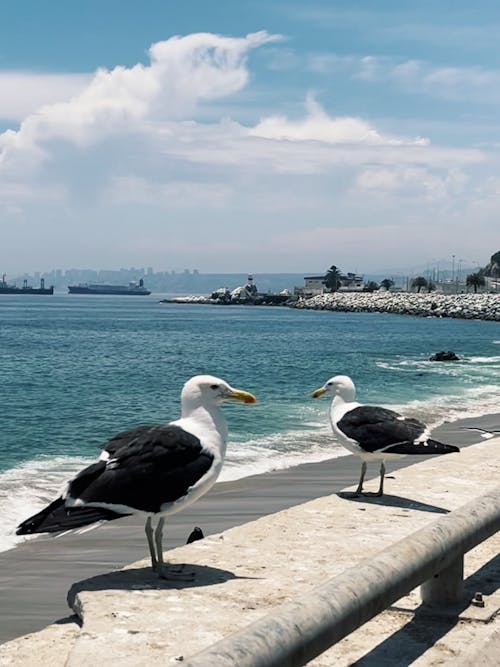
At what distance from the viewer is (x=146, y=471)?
543cm

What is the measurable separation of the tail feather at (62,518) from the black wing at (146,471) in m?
0.07

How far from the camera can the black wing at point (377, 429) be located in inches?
329

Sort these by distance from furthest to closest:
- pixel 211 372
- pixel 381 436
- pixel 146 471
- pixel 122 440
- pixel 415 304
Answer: pixel 415 304
pixel 211 372
pixel 381 436
pixel 122 440
pixel 146 471

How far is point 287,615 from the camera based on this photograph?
3.24 metres

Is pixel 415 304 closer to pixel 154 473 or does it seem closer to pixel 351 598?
pixel 154 473

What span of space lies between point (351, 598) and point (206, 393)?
95.6 inches

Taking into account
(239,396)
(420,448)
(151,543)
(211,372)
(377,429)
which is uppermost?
(239,396)

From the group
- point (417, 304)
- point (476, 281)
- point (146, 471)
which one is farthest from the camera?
point (476, 281)

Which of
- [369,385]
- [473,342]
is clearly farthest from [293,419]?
[473,342]

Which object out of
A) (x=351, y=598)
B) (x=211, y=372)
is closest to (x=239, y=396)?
(x=351, y=598)

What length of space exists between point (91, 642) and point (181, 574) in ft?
3.99

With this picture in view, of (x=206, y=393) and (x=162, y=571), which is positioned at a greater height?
(x=206, y=393)

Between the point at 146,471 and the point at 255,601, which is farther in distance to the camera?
the point at 146,471

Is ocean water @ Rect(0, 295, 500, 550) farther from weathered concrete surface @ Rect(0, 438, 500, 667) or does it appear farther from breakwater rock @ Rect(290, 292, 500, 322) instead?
breakwater rock @ Rect(290, 292, 500, 322)
